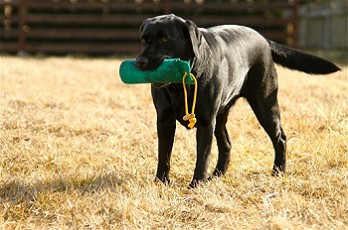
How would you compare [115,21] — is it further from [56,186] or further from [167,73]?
[167,73]

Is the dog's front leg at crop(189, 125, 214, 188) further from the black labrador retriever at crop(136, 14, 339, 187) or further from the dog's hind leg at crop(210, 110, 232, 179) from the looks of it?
the dog's hind leg at crop(210, 110, 232, 179)

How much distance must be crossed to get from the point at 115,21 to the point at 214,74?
11946mm

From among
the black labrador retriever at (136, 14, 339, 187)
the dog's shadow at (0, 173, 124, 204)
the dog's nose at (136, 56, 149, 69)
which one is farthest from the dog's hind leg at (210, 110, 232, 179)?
the dog's nose at (136, 56, 149, 69)

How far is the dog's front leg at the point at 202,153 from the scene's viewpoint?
4246mm

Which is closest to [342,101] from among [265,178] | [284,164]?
[284,164]

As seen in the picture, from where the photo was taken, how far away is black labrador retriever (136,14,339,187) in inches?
157

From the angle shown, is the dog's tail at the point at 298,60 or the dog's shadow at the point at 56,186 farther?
the dog's tail at the point at 298,60

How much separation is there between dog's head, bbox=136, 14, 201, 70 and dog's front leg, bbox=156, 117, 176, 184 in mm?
534

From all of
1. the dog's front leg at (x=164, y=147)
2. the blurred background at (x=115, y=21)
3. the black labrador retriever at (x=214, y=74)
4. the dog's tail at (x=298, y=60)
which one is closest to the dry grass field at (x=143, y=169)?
the dog's front leg at (x=164, y=147)

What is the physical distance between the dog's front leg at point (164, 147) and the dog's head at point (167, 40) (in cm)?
53

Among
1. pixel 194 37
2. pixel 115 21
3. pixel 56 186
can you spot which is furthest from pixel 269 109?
pixel 115 21

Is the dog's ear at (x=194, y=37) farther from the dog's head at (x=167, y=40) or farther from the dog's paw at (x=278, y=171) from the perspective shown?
the dog's paw at (x=278, y=171)

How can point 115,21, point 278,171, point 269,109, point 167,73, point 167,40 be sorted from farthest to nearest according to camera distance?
point 115,21 → point 269,109 → point 278,171 → point 167,40 → point 167,73

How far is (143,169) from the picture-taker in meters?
4.75
